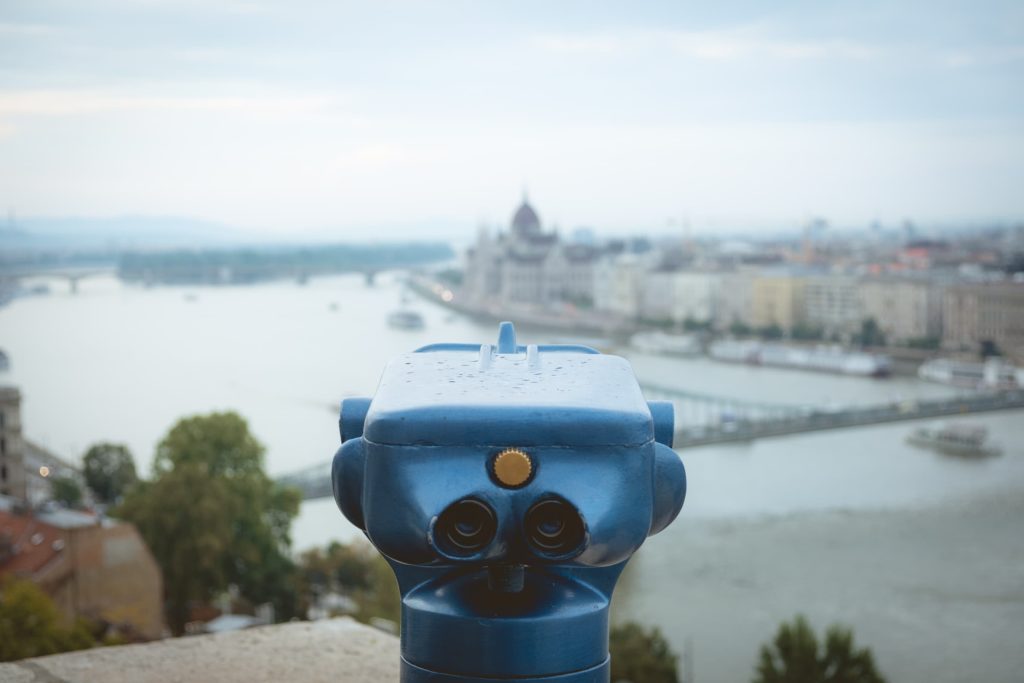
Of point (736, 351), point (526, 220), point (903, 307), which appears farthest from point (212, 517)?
point (526, 220)

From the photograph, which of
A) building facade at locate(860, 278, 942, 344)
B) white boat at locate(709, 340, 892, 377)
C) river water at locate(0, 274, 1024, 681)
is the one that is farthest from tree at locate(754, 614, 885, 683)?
building facade at locate(860, 278, 942, 344)

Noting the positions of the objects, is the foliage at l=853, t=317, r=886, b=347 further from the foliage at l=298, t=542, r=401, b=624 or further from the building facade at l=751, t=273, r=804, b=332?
the foliage at l=298, t=542, r=401, b=624

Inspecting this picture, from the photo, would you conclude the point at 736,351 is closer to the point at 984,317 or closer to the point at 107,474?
the point at 984,317

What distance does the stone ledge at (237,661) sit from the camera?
29.8 inches

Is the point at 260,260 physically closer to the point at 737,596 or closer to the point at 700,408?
the point at 700,408

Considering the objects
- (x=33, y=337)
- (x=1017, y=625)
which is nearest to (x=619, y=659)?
(x=1017, y=625)

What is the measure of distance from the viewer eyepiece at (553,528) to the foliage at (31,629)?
2406 mm

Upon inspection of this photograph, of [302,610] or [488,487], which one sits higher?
[488,487]

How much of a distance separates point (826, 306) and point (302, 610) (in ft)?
46.5

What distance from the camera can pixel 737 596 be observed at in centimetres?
558

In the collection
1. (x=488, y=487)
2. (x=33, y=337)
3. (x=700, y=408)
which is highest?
(x=488, y=487)

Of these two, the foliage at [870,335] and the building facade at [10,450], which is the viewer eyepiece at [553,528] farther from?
the foliage at [870,335]

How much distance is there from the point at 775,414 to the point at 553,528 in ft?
36.3

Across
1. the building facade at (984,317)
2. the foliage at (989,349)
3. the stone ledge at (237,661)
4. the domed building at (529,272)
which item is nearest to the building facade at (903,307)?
the building facade at (984,317)
